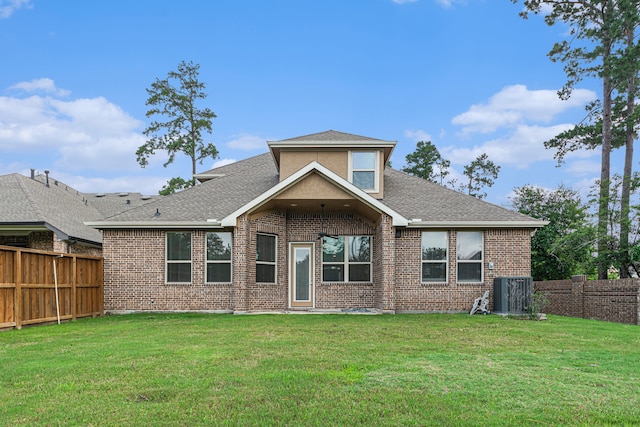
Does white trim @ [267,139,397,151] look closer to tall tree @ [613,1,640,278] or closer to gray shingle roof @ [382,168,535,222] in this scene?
gray shingle roof @ [382,168,535,222]

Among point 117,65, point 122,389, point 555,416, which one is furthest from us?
point 117,65

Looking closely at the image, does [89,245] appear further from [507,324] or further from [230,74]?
[507,324]

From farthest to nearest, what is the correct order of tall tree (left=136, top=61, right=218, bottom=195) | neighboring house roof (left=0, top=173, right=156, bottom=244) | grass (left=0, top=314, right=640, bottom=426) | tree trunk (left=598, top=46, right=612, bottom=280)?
tall tree (left=136, top=61, right=218, bottom=195) → tree trunk (left=598, top=46, right=612, bottom=280) → neighboring house roof (left=0, top=173, right=156, bottom=244) → grass (left=0, top=314, right=640, bottom=426)

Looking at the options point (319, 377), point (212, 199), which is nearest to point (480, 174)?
point (212, 199)

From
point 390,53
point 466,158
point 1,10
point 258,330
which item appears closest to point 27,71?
point 1,10

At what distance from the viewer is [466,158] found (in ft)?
135

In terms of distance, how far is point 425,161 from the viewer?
39188mm

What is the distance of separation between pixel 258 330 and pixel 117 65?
1401cm

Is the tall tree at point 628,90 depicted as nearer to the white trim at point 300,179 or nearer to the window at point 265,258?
the white trim at point 300,179

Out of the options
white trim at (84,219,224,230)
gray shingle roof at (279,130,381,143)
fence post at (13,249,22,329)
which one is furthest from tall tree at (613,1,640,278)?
fence post at (13,249,22,329)

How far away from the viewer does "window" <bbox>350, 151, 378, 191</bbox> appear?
16.1m

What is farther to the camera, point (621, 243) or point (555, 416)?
point (621, 243)

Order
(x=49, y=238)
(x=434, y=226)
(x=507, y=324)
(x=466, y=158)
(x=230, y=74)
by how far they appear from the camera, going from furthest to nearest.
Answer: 1. (x=466, y=158)
2. (x=230, y=74)
3. (x=49, y=238)
4. (x=434, y=226)
5. (x=507, y=324)

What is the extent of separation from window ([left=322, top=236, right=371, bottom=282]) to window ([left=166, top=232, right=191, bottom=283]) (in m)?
4.34
